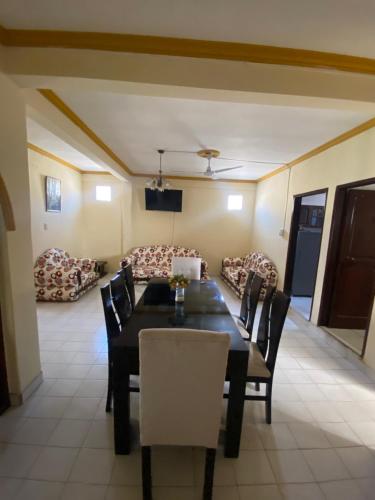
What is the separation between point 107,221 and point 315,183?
4.76 meters

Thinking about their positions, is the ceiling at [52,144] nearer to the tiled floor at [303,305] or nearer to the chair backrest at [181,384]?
the chair backrest at [181,384]

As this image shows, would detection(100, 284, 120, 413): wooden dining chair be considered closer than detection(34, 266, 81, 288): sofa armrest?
Yes

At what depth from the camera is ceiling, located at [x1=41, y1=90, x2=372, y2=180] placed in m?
2.25

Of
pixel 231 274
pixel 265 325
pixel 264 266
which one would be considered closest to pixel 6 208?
pixel 265 325

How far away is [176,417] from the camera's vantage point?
3.96 ft

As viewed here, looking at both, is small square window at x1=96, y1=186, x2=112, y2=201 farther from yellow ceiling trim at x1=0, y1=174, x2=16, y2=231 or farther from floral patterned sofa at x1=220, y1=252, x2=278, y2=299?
yellow ceiling trim at x1=0, y1=174, x2=16, y2=231

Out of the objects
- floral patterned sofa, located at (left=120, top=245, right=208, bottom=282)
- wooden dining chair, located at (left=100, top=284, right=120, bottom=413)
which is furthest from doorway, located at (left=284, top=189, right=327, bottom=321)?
wooden dining chair, located at (left=100, top=284, right=120, bottom=413)

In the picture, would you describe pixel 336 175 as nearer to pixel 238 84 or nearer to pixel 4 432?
pixel 238 84

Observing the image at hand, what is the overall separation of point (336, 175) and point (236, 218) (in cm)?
332

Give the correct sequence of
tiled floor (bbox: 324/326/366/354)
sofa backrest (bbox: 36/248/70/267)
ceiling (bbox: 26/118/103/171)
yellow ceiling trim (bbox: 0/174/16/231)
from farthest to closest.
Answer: sofa backrest (bbox: 36/248/70/267), ceiling (bbox: 26/118/103/171), tiled floor (bbox: 324/326/366/354), yellow ceiling trim (bbox: 0/174/16/231)

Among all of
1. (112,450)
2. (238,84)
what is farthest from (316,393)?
(238,84)

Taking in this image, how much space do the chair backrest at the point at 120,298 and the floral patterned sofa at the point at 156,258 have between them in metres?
3.06

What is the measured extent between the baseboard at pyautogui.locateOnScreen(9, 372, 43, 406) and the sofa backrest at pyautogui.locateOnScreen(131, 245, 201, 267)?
377cm

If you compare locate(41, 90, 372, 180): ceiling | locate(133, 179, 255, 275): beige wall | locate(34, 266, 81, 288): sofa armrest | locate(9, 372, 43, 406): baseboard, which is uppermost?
locate(41, 90, 372, 180): ceiling
